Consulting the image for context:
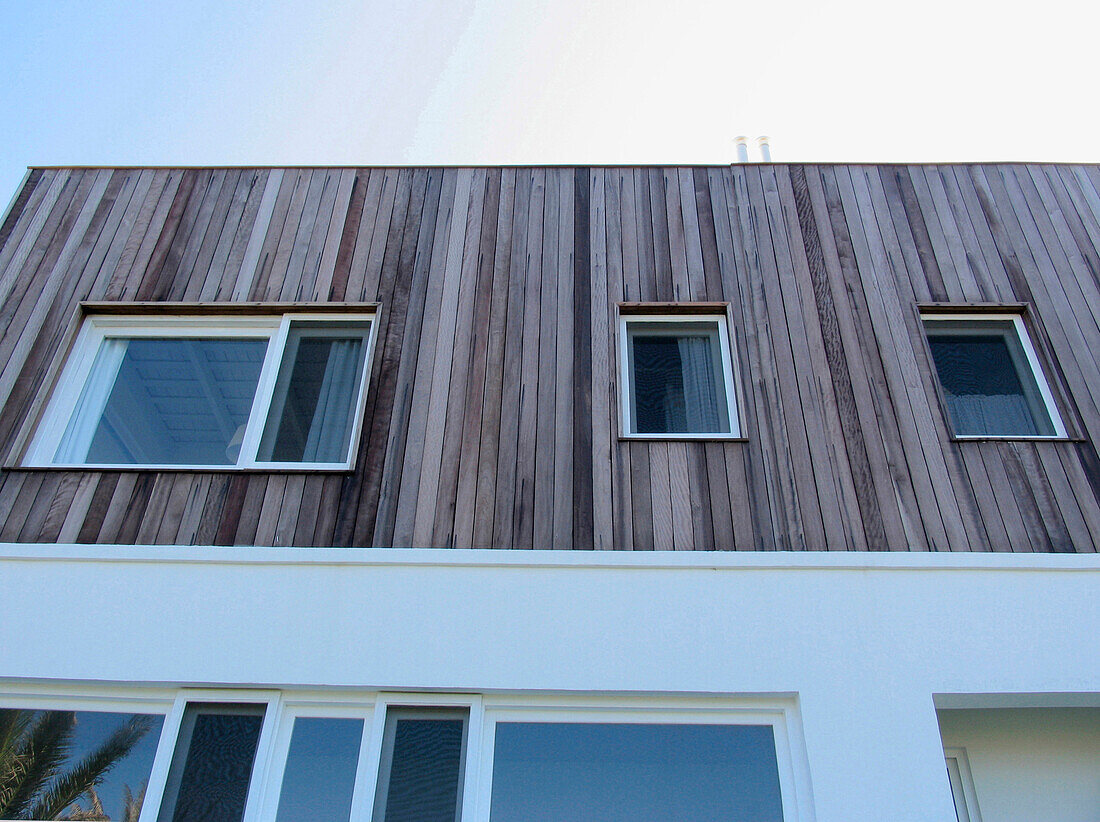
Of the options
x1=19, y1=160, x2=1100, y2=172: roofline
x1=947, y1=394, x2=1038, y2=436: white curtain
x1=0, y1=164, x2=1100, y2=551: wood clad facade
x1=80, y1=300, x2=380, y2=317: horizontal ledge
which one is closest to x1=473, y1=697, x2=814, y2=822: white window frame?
x1=0, y1=164, x2=1100, y2=551: wood clad facade

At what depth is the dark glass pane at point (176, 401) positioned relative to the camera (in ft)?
13.6

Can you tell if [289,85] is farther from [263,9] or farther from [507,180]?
[507,180]

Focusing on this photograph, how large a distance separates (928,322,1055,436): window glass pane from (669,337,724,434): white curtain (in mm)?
1382

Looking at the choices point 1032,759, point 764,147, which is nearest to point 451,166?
point 764,147

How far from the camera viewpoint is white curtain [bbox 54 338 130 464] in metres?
4.22

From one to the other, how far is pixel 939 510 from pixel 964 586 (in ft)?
1.40

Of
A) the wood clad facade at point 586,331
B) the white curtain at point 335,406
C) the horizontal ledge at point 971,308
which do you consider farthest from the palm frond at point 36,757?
the horizontal ledge at point 971,308

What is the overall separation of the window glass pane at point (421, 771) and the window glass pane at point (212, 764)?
0.60 m

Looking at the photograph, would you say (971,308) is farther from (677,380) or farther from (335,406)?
(335,406)

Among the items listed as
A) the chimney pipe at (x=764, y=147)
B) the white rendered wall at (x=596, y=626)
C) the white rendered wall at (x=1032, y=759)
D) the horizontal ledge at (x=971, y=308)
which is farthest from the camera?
the chimney pipe at (x=764, y=147)

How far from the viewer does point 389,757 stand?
313 cm

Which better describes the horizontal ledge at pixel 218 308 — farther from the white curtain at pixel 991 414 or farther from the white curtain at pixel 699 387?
the white curtain at pixel 991 414

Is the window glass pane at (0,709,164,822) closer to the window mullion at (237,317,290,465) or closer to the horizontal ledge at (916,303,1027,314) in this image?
the window mullion at (237,317,290,465)

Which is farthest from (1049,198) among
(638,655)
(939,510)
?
(638,655)
